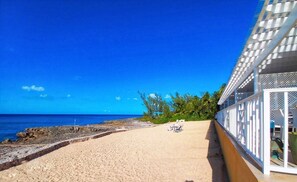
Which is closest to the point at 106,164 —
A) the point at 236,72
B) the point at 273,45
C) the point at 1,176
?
the point at 1,176

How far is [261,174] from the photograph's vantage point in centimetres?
243

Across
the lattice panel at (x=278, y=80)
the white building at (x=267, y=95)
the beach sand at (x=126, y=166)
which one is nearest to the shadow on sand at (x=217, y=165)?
the beach sand at (x=126, y=166)

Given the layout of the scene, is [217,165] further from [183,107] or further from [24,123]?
[24,123]

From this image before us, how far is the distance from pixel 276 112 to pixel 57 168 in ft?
18.4

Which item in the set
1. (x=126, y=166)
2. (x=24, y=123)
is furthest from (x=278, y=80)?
(x=24, y=123)

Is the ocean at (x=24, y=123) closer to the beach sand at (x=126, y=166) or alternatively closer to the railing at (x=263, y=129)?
the beach sand at (x=126, y=166)

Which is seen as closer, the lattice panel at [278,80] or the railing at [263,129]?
the railing at [263,129]

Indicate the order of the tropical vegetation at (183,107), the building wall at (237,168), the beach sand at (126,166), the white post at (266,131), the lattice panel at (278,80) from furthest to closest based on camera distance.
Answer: the tropical vegetation at (183,107) < the lattice panel at (278,80) < the beach sand at (126,166) < the building wall at (237,168) < the white post at (266,131)

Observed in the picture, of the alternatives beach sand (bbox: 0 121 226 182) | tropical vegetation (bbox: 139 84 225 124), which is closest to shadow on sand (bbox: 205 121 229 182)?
beach sand (bbox: 0 121 226 182)

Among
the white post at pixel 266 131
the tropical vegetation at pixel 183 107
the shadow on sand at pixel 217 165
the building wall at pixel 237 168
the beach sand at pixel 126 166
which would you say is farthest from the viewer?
the tropical vegetation at pixel 183 107

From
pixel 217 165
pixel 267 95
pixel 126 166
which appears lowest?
pixel 126 166

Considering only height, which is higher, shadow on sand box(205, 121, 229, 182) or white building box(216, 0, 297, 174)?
white building box(216, 0, 297, 174)

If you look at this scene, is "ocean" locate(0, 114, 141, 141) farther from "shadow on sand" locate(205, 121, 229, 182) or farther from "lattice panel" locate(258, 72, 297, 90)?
"lattice panel" locate(258, 72, 297, 90)

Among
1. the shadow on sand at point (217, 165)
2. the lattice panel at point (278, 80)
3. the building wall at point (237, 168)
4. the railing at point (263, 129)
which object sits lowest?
the shadow on sand at point (217, 165)
